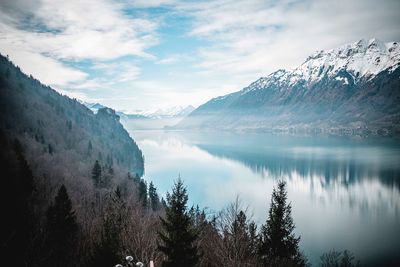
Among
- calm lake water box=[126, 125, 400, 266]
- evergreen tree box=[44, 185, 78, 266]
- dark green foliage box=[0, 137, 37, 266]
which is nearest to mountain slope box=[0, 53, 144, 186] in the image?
calm lake water box=[126, 125, 400, 266]

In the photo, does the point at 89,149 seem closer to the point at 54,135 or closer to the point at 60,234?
the point at 54,135

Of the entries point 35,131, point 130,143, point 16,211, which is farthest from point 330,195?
point 130,143

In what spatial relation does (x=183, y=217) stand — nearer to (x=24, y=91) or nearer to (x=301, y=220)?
(x=301, y=220)

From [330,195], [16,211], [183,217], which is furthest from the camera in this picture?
[330,195]

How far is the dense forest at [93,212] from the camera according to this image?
19.0m

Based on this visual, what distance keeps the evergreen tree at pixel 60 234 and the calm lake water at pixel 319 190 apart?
3599cm

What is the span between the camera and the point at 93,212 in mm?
56875

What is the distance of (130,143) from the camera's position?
645ft

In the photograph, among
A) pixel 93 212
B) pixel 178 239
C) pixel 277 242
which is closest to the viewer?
pixel 178 239

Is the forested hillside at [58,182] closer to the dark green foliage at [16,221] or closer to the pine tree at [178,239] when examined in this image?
the dark green foliage at [16,221]

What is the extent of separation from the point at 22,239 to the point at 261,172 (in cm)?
11832

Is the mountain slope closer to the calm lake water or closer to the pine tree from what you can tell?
the calm lake water

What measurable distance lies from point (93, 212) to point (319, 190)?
7150cm

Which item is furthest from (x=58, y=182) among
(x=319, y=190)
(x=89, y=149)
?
(x=319, y=190)
